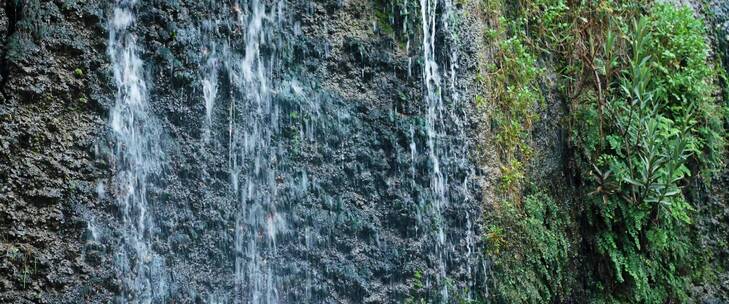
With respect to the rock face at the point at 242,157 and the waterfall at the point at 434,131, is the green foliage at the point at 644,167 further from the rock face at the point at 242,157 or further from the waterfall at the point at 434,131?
the waterfall at the point at 434,131

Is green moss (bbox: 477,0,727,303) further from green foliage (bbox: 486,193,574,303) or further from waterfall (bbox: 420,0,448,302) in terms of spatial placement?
waterfall (bbox: 420,0,448,302)

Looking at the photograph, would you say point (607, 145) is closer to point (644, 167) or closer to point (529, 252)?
point (644, 167)

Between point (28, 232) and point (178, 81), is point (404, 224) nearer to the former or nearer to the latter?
point (178, 81)

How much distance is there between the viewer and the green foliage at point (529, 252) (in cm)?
516

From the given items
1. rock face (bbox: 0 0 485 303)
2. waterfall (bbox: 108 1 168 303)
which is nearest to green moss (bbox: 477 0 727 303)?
rock face (bbox: 0 0 485 303)

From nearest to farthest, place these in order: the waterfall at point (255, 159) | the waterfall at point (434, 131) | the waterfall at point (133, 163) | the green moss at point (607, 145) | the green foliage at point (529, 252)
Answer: the waterfall at point (133, 163) < the waterfall at point (255, 159) < the waterfall at point (434, 131) < the green foliage at point (529, 252) < the green moss at point (607, 145)

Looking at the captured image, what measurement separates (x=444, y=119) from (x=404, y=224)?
2.57 feet

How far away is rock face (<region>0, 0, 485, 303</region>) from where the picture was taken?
3656 mm

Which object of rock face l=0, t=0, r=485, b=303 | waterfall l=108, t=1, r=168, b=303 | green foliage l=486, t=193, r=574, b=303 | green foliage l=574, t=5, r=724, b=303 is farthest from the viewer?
green foliage l=574, t=5, r=724, b=303

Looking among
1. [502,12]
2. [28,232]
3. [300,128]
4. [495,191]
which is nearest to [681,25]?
[502,12]

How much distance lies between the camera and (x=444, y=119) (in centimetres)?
521

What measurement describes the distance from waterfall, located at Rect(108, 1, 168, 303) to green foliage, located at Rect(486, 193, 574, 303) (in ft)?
7.49

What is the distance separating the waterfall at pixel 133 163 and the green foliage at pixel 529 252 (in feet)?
7.49

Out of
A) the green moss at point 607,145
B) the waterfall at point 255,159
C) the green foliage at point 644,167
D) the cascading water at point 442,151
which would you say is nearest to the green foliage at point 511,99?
the green moss at point 607,145
